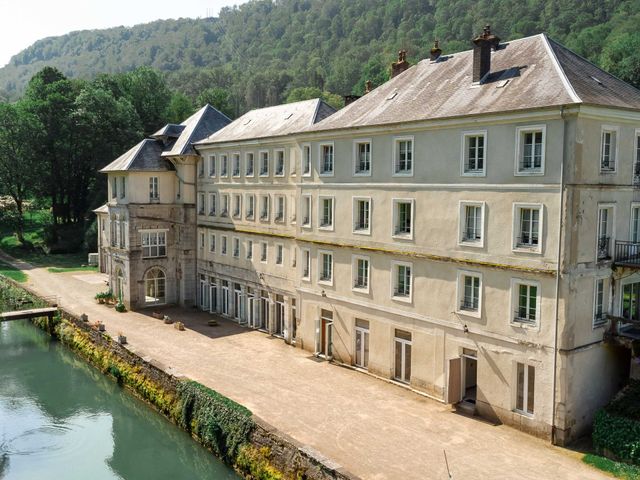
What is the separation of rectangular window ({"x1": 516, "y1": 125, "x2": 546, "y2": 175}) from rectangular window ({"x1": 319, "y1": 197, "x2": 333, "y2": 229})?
9425 mm

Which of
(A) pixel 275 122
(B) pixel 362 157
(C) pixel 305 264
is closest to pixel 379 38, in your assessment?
(A) pixel 275 122

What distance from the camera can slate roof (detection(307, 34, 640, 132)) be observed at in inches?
733

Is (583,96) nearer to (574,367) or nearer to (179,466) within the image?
→ (574,367)

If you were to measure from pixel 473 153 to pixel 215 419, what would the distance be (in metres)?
12.4

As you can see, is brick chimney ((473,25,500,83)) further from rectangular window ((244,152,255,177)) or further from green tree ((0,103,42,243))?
green tree ((0,103,42,243))

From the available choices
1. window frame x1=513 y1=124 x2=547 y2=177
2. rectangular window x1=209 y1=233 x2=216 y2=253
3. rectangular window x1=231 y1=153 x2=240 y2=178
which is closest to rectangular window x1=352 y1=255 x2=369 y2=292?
window frame x1=513 y1=124 x2=547 y2=177

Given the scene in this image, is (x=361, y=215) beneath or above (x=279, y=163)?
beneath

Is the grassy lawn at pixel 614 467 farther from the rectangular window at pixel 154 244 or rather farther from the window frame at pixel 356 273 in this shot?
the rectangular window at pixel 154 244

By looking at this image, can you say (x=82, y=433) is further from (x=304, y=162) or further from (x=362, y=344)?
(x=304, y=162)

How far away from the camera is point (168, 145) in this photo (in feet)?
128

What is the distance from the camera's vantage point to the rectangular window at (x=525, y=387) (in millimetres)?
18875

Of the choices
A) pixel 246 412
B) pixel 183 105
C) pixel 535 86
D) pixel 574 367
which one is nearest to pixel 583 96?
pixel 535 86

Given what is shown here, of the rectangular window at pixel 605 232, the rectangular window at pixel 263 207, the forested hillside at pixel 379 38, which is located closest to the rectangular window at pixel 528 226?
the rectangular window at pixel 605 232

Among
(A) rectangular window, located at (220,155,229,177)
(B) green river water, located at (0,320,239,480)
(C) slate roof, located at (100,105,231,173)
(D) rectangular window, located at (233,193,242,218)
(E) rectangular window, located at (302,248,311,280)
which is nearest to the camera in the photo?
(B) green river water, located at (0,320,239,480)
